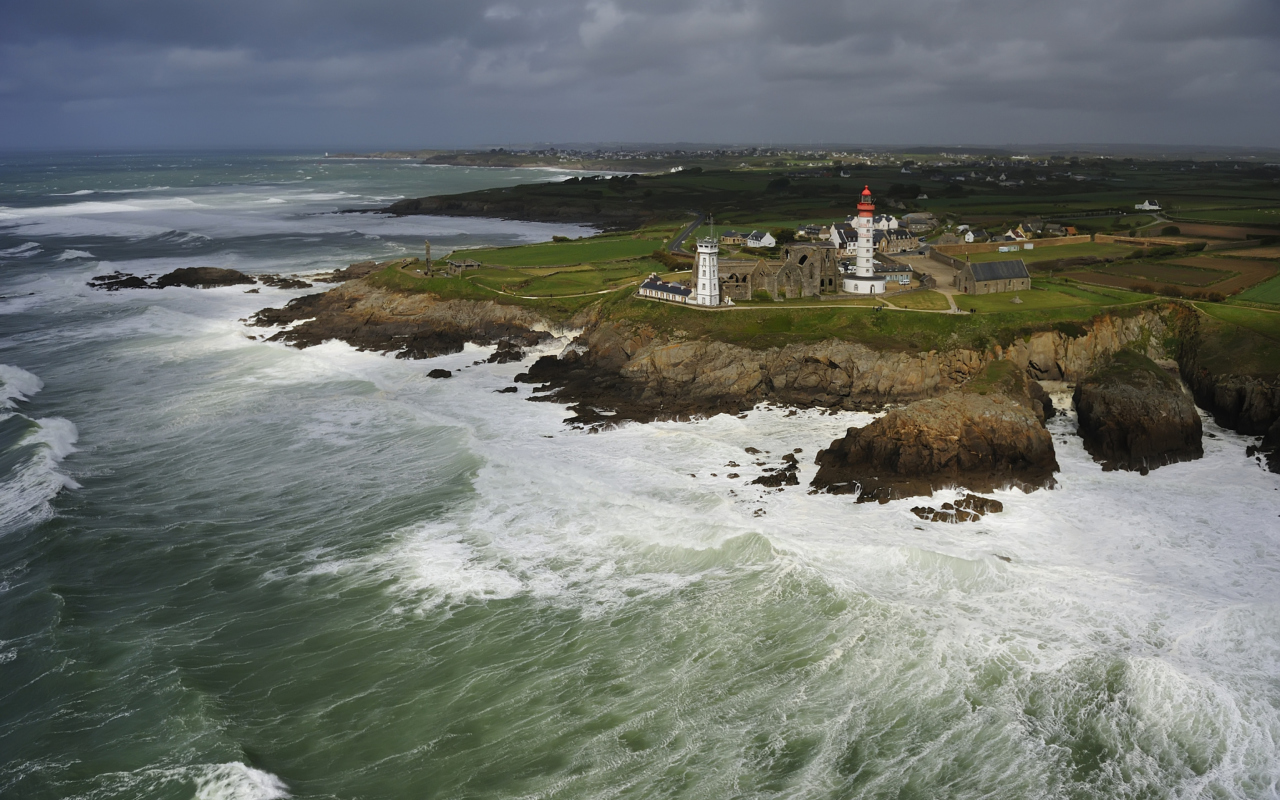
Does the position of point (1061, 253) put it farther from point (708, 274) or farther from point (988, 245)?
point (708, 274)

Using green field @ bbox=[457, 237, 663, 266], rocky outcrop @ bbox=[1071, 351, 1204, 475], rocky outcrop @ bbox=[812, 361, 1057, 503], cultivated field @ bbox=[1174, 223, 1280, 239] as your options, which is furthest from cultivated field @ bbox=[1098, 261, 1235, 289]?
green field @ bbox=[457, 237, 663, 266]

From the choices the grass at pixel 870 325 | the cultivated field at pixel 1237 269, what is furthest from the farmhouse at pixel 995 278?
the cultivated field at pixel 1237 269

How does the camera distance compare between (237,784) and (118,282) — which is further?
(118,282)

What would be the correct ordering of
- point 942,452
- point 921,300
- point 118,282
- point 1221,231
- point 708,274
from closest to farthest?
1. point 942,452
2. point 921,300
3. point 708,274
4. point 1221,231
5. point 118,282

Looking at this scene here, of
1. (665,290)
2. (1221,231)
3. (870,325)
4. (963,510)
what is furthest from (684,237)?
(963,510)


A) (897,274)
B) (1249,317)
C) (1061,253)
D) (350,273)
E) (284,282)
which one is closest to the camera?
(1249,317)

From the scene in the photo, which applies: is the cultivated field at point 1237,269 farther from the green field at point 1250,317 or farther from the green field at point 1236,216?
the green field at point 1236,216

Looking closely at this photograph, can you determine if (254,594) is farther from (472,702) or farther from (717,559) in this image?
(717,559)
